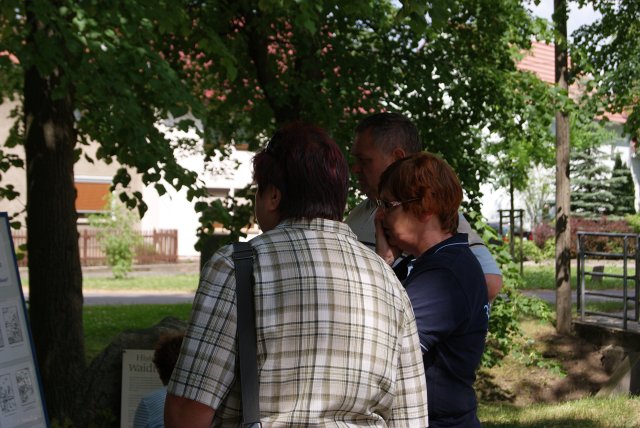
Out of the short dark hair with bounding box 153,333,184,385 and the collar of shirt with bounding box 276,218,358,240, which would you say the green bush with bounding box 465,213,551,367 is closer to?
the short dark hair with bounding box 153,333,184,385

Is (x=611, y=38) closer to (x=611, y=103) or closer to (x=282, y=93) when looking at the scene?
(x=611, y=103)

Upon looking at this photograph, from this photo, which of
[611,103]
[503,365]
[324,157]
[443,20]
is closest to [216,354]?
[324,157]

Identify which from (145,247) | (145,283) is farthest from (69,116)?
(145,247)

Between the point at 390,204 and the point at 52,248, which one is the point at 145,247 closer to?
the point at 52,248

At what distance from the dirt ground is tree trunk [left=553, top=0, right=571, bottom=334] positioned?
693 millimetres

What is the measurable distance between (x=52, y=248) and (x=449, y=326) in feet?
18.9

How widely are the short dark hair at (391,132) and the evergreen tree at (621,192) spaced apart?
38154mm

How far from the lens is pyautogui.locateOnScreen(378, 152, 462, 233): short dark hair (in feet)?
9.41

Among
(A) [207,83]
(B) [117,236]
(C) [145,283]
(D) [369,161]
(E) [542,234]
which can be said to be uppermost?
(A) [207,83]

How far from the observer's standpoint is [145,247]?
32.5 m

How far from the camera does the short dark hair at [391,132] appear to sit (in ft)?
11.5

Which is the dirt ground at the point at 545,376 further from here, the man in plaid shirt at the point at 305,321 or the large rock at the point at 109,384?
the man in plaid shirt at the point at 305,321

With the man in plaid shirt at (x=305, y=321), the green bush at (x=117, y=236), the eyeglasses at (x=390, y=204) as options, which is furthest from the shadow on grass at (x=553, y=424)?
the green bush at (x=117, y=236)

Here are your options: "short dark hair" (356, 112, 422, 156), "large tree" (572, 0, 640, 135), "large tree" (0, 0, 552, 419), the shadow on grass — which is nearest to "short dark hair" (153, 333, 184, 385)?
"short dark hair" (356, 112, 422, 156)
